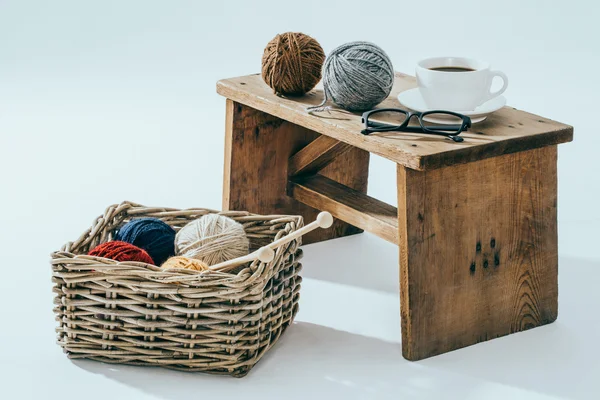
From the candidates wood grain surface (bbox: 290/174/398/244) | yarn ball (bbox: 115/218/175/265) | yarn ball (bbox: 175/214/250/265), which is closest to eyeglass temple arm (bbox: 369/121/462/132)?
wood grain surface (bbox: 290/174/398/244)

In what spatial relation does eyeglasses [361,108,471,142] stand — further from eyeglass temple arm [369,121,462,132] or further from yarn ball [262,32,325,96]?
yarn ball [262,32,325,96]

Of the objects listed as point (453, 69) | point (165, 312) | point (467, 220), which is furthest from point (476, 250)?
point (165, 312)

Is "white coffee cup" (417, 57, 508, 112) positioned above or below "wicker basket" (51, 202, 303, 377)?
above

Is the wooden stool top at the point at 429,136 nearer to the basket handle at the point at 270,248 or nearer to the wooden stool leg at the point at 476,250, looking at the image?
the wooden stool leg at the point at 476,250

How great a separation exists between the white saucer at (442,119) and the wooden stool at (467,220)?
1.0 inches

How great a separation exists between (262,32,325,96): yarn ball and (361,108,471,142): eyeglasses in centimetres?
24

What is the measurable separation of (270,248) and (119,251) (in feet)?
1.02

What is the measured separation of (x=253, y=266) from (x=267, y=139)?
0.76 metres

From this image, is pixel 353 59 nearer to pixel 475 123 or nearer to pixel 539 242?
pixel 475 123

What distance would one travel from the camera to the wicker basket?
6.63ft

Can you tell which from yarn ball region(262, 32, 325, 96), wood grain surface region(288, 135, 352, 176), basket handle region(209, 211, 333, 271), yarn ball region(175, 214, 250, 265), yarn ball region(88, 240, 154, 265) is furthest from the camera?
wood grain surface region(288, 135, 352, 176)

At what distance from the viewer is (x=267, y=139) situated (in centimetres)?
275

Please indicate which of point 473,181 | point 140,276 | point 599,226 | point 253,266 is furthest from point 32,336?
point 599,226

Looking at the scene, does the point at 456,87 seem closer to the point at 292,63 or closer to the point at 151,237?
the point at 292,63
